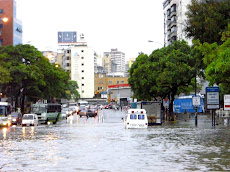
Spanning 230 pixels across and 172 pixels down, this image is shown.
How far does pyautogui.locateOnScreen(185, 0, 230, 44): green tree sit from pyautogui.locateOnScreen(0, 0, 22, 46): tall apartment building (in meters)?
99.6

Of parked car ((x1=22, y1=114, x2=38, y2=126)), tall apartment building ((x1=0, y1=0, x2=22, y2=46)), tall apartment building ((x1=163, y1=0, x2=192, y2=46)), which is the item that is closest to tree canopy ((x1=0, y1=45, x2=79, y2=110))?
parked car ((x1=22, y1=114, x2=38, y2=126))

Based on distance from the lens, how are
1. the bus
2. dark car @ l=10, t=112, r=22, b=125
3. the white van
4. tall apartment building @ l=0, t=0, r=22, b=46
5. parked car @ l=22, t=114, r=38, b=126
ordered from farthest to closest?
tall apartment building @ l=0, t=0, r=22, b=46 < the bus < dark car @ l=10, t=112, r=22, b=125 < parked car @ l=22, t=114, r=38, b=126 < the white van

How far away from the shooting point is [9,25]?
5408 inches

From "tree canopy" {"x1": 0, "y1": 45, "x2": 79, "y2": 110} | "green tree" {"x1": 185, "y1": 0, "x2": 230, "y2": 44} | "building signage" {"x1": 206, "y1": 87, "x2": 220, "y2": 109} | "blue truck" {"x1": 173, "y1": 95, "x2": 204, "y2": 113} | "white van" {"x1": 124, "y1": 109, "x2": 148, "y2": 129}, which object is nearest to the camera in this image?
"green tree" {"x1": 185, "y1": 0, "x2": 230, "y2": 44}

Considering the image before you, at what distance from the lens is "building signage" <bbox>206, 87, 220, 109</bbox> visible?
162 ft

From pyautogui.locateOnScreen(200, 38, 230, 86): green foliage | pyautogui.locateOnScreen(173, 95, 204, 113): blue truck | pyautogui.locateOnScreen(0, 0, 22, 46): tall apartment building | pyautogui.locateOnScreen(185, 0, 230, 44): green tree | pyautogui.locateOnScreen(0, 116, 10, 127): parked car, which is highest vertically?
pyautogui.locateOnScreen(0, 0, 22, 46): tall apartment building

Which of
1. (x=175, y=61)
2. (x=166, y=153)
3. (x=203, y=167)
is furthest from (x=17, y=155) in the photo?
(x=175, y=61)

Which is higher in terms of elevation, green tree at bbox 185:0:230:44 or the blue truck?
green tree at bbox 185:0:230:44

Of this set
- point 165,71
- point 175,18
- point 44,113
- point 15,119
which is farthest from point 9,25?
point 165,71

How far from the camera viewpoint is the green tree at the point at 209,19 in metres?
40.5

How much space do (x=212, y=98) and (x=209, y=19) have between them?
1169 cm

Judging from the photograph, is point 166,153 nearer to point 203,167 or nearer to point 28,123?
point 203,167

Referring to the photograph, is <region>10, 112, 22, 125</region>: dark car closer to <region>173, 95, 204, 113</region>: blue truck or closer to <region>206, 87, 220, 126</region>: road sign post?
<region>206, 87, 220, 126</region>: road sign post

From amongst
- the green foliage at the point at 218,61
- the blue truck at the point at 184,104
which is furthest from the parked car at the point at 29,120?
the blue truck at the point at 184,104
